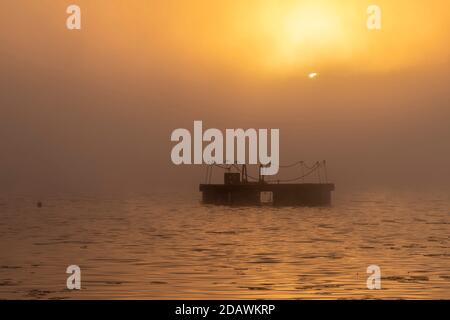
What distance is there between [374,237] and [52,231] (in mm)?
24779

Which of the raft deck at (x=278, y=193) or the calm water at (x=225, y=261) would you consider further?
the raft deck at (x=278, y=193)

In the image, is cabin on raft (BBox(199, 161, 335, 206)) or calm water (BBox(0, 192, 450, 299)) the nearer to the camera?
calm water (BBox(0, 192, 450, 299))

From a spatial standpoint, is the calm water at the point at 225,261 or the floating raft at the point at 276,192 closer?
the calm water at the point at 225,261

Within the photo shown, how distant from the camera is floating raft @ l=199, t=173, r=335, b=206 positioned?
107000mm

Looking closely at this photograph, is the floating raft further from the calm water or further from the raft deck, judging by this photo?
the calm water

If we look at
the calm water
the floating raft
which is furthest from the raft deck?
the calm water

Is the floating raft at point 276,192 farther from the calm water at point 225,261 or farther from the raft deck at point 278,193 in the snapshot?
the calm water at point 225,261

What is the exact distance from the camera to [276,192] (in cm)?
11000

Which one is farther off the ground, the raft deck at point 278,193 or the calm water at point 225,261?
the raft deck at point 278,193

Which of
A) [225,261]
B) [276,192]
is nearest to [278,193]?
[276,192]

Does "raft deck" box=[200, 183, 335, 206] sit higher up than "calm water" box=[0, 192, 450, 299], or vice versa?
"raft deck" box=[200, 183, 335, 206]

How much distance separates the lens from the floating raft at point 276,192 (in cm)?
10700

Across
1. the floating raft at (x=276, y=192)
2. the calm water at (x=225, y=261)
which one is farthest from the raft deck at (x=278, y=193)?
the calm water at (x=225, y=261)
